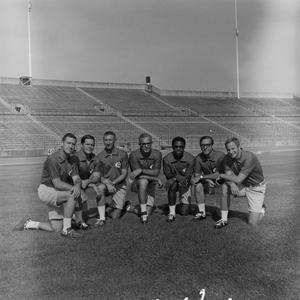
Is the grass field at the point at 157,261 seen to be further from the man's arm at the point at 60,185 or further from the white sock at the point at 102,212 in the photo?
the man's arm at the point at 60,185

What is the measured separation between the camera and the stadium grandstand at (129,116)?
33.9 meters

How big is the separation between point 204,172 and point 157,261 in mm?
2658

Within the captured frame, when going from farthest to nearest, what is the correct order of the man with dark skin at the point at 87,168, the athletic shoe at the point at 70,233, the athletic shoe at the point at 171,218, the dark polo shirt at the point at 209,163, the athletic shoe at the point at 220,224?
the dark polo shirt at the point at 209,163
the athletic shoe at the point at 171,218
the man with dark skin at the point at 87,168
the athletic shoe at the point at 220,224
the athletic shoe at the point at 70,233

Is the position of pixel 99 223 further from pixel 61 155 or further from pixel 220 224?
pixel 220 224

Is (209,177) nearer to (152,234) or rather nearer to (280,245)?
Answer: (152,234)

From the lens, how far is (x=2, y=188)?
1186cm

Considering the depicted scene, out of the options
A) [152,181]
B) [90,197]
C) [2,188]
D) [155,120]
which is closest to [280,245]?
[152,181]

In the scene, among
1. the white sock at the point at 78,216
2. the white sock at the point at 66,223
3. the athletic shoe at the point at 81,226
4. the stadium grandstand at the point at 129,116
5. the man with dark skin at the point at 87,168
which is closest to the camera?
the white sock at the point at 66,223

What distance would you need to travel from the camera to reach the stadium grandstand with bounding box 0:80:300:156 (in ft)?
111

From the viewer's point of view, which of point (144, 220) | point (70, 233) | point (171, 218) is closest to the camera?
point (70, 233)

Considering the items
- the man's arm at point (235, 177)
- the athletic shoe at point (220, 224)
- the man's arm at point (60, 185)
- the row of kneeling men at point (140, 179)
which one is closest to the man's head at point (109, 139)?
the row of kneeling men at point (140, 179)

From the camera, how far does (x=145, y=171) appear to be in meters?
7.20

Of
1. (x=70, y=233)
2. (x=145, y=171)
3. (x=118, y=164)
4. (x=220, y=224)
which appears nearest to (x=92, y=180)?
(x=118, y=164)

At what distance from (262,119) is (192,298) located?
45.0 m
